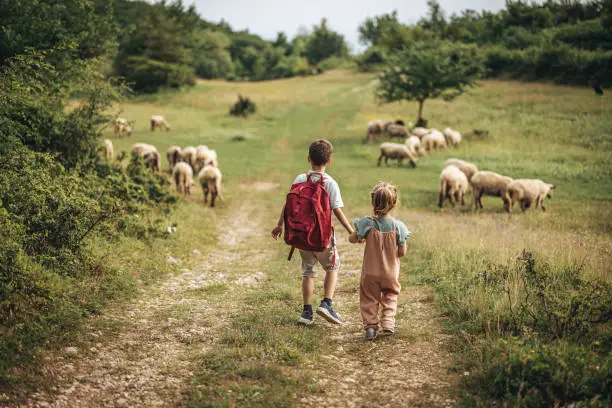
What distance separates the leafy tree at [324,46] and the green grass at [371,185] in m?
55.6

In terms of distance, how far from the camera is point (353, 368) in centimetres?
452

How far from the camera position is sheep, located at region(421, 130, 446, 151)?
1038 inches

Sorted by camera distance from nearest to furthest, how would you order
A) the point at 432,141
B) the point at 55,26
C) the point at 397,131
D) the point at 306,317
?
the point at 306,317 < the point at 55,26 < the point at 432,141 < the point at 397,131

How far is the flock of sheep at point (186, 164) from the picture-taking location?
46.5 ft

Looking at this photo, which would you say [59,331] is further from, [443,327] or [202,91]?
[202,91]

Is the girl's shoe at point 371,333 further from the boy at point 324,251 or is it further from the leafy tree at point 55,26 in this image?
the leafy tree at point 55,26

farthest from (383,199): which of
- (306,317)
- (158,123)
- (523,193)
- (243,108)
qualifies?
(243,108)

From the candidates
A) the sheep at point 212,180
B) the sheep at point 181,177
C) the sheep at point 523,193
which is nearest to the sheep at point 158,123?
the sheep at point 181,177

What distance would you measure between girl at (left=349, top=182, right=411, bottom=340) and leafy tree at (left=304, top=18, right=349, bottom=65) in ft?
338

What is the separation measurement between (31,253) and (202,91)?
48125 millimetres

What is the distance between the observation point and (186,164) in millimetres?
15023

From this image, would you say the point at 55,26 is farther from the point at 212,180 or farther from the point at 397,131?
the point at 397,131

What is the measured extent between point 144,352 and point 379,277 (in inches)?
103

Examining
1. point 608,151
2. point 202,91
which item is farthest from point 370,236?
point 202,91
